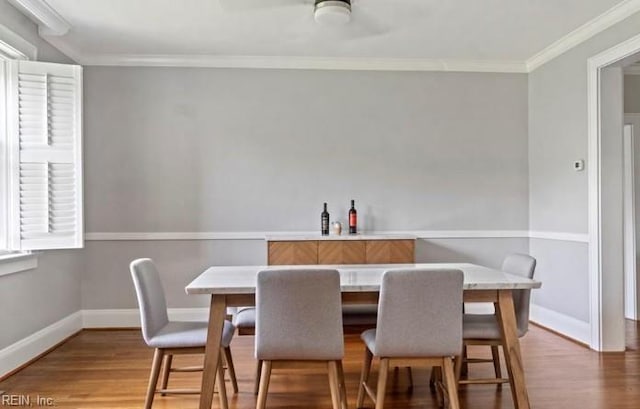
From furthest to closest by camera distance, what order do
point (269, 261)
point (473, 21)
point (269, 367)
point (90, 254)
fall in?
point (90, 254) < point (269, 261) < point (473, 21) < point (269, 367)

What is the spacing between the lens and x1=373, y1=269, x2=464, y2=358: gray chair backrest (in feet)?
7.07

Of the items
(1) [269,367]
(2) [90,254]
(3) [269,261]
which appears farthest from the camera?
(2) [90,254]

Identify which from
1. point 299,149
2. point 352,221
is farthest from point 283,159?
point 352,221

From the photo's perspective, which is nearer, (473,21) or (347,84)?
(473,21)

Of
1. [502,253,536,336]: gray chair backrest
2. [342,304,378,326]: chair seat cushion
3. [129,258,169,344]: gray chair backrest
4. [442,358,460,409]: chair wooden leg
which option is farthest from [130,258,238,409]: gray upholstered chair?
[502,253,536,336]: gray chair backrest

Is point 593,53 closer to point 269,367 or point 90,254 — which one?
point 269,367

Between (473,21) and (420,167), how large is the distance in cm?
149

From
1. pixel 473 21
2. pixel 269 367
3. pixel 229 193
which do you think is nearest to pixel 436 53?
pixel 473 21

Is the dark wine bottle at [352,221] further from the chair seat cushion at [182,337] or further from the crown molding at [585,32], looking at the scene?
the crown molding at [585,32]

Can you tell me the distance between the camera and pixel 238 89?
4512 millimetres

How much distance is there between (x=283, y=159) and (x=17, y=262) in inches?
92.8

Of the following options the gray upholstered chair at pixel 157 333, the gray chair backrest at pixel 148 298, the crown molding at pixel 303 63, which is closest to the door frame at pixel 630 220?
the crown molding at pixel 303 63

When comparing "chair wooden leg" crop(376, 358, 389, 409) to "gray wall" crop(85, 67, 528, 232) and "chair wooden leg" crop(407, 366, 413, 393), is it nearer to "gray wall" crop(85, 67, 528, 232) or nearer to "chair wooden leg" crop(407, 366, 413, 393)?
"chair wooden leg" crop(407, 366, 413, 393)

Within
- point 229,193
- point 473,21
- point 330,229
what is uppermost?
point 473,21
